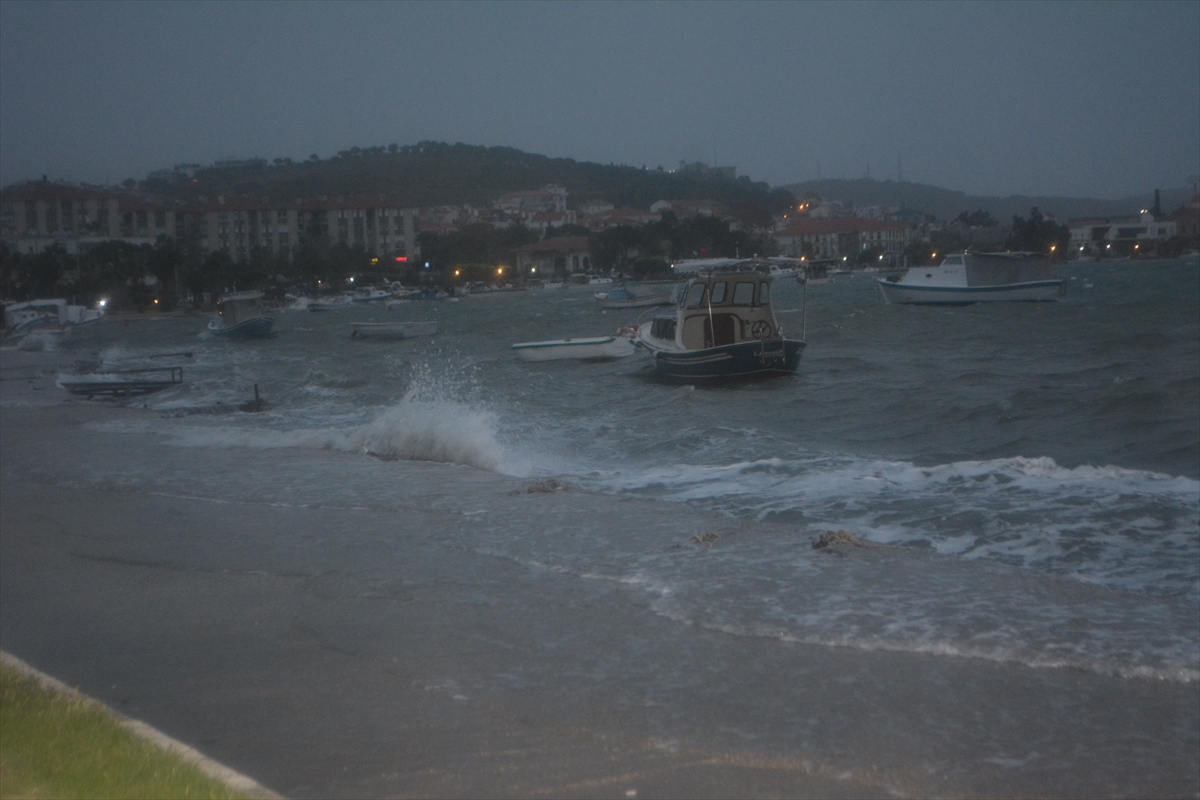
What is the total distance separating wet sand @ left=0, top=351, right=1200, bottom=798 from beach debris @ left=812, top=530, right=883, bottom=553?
31 centimetres

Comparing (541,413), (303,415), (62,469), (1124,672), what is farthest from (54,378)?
(1124,672)

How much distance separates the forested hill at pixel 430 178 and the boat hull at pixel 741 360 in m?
84.3

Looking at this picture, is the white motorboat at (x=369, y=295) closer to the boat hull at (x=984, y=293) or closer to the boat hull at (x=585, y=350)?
the boat hull at (x=984, y=293)

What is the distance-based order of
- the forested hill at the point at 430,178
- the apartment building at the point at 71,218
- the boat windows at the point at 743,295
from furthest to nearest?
the forested hill at the point at 430,178
the apartment building at the point at 71,218
the boat windows at the point at 743,295

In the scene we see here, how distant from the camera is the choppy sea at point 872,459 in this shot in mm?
6758

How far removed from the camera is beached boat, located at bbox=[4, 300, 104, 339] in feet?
188

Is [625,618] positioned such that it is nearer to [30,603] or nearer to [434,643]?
[434,643]

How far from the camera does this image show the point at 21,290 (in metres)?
80.4

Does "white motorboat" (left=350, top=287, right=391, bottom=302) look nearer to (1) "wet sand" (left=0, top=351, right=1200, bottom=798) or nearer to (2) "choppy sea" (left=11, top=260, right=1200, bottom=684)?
(2) "choppy sea" (left=11, top=260, right=1200, bottom=684)

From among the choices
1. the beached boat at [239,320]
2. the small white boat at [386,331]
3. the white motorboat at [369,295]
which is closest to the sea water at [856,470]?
the small white boat at [386,331]

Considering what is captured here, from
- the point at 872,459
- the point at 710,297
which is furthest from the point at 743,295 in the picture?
the point at 872,459

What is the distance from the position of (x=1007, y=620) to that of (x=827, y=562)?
5.34 feet

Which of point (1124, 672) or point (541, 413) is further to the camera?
point (541, 413)

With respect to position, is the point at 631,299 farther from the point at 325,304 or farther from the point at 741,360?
the point at 325,304
